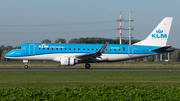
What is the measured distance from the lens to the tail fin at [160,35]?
45125 mm

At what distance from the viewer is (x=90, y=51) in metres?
43.0

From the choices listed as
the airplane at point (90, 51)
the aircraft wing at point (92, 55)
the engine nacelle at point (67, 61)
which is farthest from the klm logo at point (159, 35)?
the engine nacelle at point (67, 61)

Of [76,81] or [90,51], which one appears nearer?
[76,81]

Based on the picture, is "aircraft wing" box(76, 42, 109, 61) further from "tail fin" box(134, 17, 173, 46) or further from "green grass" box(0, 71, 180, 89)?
"green grass" box(0, 71, 180, 89)

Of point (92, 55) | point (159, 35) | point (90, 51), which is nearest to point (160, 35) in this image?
point (159, 35)

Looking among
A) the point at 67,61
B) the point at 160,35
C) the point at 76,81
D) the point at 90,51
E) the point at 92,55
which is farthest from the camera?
the point at 160,35

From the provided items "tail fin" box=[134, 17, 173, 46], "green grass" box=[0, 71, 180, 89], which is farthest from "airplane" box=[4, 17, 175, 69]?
"green grass" box=[0, 71, 180, 89]

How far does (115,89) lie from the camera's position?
16188mm

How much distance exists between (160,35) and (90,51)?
39.1ft

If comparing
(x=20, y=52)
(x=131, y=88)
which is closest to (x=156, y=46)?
(x=20, y=52)

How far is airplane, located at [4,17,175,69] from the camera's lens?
136 feet

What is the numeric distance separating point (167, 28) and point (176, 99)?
1314 inches

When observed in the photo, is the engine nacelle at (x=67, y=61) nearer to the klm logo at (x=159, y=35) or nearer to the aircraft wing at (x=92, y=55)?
the aircraft wing at (x=92, y=55)

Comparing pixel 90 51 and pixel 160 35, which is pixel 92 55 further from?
pixel 160 35
